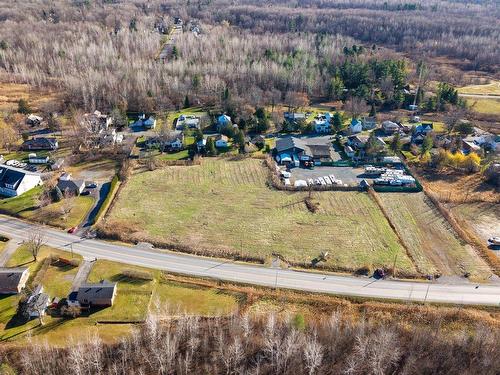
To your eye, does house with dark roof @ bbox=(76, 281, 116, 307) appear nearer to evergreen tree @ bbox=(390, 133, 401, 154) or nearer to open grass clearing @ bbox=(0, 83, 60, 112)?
evergreen tree @ bbox=(390, 133, 401, 154)

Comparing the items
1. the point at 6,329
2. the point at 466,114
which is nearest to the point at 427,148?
the point at 466,114

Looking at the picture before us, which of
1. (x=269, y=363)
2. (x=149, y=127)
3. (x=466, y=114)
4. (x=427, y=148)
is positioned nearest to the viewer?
(x=269, y=363)

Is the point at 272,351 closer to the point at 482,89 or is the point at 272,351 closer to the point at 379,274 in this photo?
the point at 379,274

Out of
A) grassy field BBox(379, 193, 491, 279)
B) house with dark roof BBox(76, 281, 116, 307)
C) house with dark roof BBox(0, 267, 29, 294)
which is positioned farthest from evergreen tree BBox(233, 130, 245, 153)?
house with dark roof BBox(0, 267, 29, 294)

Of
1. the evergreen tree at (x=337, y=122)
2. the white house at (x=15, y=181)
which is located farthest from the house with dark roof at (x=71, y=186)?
the evergreen tree at (x=337, y=122)

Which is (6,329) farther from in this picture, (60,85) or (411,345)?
(60,85)
